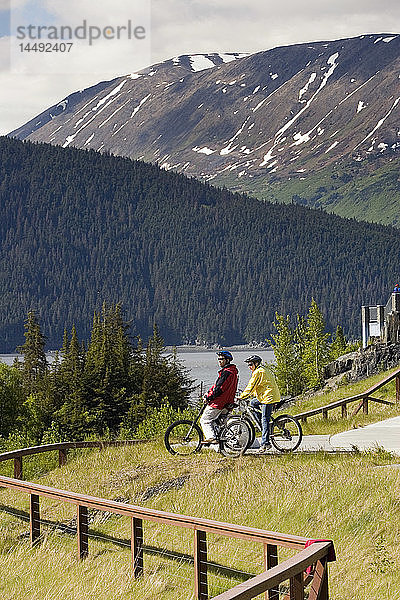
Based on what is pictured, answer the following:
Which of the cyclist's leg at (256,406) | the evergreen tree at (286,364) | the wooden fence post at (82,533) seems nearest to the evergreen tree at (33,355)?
the evergreen tree at (286,364)

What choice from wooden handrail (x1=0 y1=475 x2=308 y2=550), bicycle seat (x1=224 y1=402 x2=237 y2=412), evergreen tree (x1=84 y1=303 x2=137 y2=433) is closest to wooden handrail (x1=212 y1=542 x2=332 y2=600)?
wooden handrail (x1=0 y1=475 x2=308 y2=550)

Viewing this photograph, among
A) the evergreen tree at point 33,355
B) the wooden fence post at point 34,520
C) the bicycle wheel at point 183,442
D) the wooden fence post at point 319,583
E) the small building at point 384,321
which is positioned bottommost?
the evergreen tree at point 33,355

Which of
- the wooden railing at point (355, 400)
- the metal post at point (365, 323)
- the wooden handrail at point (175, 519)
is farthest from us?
the metal post at point (365, 323)

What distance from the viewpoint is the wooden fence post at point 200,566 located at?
30.9 feet

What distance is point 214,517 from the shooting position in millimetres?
12719

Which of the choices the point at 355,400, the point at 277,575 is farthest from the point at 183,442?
the point at 277,575

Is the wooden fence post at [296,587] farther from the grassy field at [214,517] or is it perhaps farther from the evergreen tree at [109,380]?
the evergreen tree at [109,380]

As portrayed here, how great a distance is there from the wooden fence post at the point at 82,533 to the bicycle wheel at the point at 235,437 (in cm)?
428

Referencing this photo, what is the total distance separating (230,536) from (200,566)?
1.11 meters

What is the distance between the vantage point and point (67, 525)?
45.3 feet

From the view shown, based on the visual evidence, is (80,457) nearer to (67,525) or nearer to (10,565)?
(67,525)

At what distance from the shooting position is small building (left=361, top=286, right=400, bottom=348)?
3859 centimetres

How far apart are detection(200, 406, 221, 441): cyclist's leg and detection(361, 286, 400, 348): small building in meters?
23.0

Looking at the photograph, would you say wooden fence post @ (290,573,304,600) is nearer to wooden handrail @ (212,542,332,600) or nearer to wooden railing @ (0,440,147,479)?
wooden handrail @ (212,542,332,600)
